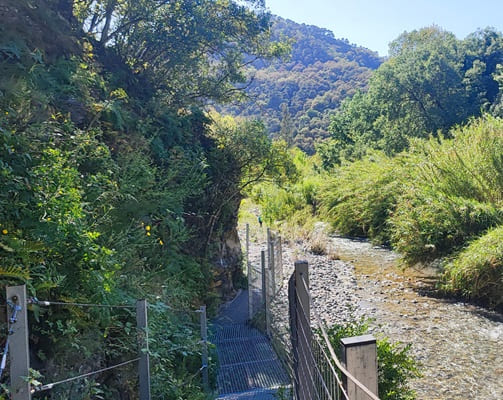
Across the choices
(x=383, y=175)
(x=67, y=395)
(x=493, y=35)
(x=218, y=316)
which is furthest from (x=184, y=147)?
(x=493, y=35)

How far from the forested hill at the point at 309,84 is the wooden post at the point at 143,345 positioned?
116 ft

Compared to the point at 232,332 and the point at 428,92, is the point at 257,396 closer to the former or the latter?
the point at 232,332

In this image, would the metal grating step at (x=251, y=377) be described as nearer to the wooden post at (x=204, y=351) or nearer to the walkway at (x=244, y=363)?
the walkway at (x=244, y=363)

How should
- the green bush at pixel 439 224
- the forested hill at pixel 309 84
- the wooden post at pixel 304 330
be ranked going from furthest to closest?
the forested hill at pixel 309 84 → the green bush at pixel 439 224 → the wooden post at pixel 304 330

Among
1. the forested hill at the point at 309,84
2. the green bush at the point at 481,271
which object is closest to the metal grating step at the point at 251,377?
the green bush at the point at 481,271

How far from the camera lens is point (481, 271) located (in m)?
8.24

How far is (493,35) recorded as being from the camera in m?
24.6

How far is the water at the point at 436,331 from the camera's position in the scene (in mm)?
5441

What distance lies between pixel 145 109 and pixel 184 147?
40.6 inches

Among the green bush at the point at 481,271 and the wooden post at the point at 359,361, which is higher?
the wooden post at the point at 359,361

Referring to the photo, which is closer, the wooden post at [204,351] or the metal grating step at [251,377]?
the wooden post at [204,351]

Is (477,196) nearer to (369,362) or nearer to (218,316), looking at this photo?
(218,316)

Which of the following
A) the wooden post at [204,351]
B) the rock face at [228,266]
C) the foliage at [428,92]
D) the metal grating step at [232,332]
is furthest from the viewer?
the foliage at [428,92]

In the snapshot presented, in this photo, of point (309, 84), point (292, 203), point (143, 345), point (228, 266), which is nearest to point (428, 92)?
point (292, 203)
